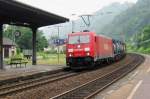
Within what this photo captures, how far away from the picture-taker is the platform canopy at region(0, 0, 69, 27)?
23578 millimetres

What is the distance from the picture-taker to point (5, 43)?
71.5 meters

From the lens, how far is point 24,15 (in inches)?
1081

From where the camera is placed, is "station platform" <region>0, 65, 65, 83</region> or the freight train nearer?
"station platform" <region>0, 65, 65, 83</region>

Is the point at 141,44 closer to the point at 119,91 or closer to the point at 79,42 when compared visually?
the point at 79,42

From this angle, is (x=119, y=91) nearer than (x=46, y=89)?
Yes

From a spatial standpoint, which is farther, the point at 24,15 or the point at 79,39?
the point at 79,39

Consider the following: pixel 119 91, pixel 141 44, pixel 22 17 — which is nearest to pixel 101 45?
pixel 22 17

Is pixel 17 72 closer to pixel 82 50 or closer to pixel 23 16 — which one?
pixel 23 16

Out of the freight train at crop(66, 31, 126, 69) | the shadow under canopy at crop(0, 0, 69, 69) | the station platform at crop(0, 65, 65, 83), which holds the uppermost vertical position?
the shadow under canopy at crop(0, 0, 69, 69)

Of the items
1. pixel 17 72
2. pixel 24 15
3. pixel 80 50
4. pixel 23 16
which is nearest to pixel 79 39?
pixel 80 50

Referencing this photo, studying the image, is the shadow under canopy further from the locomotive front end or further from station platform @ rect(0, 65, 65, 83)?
the locomotive front end

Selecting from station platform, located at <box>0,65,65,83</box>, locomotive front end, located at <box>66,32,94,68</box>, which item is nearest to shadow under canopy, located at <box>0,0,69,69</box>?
station platform, located at <box>0,65,65,83</box>

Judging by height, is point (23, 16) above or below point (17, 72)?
above

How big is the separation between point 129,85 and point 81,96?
445 cm
